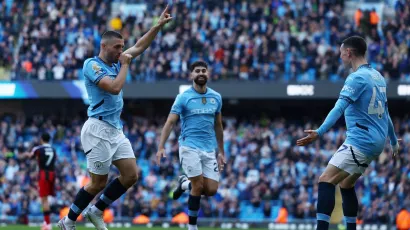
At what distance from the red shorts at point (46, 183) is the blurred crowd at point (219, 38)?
10109mm

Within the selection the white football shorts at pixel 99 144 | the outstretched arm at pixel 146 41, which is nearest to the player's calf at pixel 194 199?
the white football shorts at pixel 99 144

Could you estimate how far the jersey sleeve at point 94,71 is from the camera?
1037 centimetres

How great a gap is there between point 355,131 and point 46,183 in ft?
29.4

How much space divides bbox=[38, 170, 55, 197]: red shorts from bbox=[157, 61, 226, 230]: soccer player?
4947 millimetres

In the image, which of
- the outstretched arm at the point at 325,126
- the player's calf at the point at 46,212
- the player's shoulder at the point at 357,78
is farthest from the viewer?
the player's calf at the point at 46,212

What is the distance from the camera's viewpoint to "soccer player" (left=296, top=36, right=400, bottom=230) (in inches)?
397

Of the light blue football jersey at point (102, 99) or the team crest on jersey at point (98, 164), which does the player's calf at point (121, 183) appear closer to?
the team crest on jersey at point (98, 164)

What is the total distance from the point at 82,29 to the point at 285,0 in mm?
6945

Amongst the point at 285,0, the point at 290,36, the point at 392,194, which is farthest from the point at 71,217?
the point at 285,0

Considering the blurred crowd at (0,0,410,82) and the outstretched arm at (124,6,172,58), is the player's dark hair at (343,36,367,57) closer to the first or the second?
the outstretched arm at (124,6,172,58)

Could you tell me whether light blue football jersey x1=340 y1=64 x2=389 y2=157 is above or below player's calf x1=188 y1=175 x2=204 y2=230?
above

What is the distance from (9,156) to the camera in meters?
27.3

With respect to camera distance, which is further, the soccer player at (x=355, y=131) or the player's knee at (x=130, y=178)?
the player's knee at (x=130, y=178)

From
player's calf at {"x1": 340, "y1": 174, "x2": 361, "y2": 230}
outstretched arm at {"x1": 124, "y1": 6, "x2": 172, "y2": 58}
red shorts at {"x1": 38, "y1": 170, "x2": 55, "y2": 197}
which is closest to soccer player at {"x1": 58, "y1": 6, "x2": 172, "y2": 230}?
outstretched arm at {"x1": 124, "y1": 6, "x2": 172, "y2": 58}
